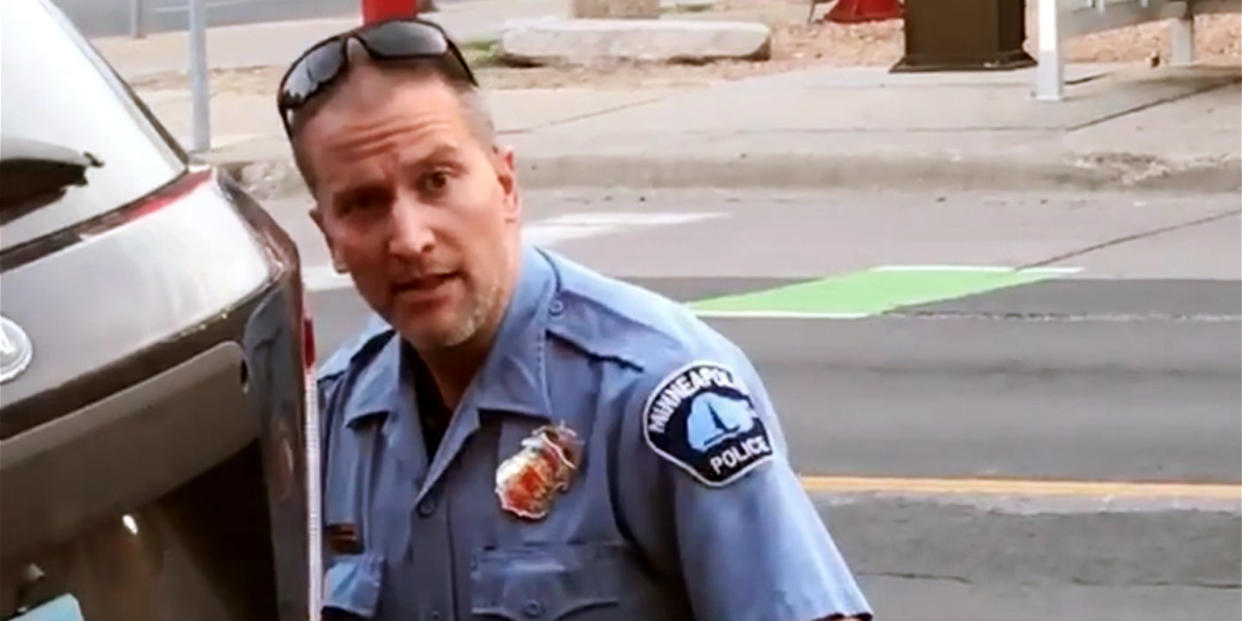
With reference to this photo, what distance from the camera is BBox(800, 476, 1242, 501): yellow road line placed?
24.3ft

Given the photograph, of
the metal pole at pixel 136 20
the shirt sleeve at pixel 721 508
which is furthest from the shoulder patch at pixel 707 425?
the metal pole at pixel 136 20

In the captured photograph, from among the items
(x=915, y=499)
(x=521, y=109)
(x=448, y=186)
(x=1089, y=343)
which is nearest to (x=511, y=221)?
(x=448, y=186)

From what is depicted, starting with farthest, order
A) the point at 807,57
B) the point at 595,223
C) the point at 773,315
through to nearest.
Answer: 1. the point at 807,57
2. the point at 595,223
3. the point at 773,315

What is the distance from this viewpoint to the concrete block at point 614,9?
2147 centimetres

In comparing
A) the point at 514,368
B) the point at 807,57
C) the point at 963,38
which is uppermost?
the point at 514,368

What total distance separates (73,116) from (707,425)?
2.39ft

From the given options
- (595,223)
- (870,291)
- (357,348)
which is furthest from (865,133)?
(357,348)

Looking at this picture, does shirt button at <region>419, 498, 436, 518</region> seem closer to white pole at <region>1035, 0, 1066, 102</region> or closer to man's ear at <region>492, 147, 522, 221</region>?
man's ear at <region>492, 147, 522, 221</region>

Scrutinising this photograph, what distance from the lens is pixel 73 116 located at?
2.83m

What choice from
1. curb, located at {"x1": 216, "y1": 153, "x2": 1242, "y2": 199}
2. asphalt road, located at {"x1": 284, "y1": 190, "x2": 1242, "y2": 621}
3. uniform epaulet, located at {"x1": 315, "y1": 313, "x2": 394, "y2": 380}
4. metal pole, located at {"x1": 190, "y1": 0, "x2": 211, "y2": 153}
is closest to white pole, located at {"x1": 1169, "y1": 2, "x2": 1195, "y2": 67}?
curb, located at {"x1": 216, "y1": 153, "x2": 1242, "y2": 199}

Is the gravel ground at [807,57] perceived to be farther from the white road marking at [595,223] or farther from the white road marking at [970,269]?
the white road marking at [970,269]

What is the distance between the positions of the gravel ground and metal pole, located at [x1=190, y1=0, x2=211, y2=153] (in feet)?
9.41

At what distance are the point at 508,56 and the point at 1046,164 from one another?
7167mm

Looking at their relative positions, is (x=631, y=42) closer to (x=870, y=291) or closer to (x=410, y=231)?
(x=870, y=291)
